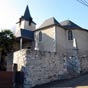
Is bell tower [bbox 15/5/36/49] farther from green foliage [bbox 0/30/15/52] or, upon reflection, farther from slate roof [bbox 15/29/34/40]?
green foliage [bbox 0/30/15/52]

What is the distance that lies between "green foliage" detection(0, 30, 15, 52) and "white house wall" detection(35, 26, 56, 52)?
438 cm

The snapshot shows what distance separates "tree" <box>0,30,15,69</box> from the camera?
28.1 m

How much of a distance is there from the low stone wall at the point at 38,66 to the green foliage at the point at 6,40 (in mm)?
11386

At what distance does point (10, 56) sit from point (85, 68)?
1166 centimetres

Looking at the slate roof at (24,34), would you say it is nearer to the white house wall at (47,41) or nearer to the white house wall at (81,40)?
the white house wall at (47,41)

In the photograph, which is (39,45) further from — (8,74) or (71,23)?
(8,74)

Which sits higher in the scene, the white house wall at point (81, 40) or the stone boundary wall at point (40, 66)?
the white house wall at point (81, 40)

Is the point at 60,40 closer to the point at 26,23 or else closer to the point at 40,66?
the point at 26,23

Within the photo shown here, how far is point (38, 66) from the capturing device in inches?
639

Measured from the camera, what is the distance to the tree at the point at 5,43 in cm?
2806

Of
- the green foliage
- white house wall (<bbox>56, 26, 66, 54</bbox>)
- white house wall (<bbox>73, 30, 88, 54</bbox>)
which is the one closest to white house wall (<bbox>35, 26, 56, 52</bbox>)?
white house wall (<bbox>56, 26, 66, 54</bbox>)

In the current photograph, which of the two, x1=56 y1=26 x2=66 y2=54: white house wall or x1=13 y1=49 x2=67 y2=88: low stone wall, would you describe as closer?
x1=13 y1=49 x2=67 y2=88: low stone wall

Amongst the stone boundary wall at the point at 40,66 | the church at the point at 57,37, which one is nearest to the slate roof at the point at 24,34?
the church at the point at 57,37

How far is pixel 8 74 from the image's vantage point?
15.1 m
